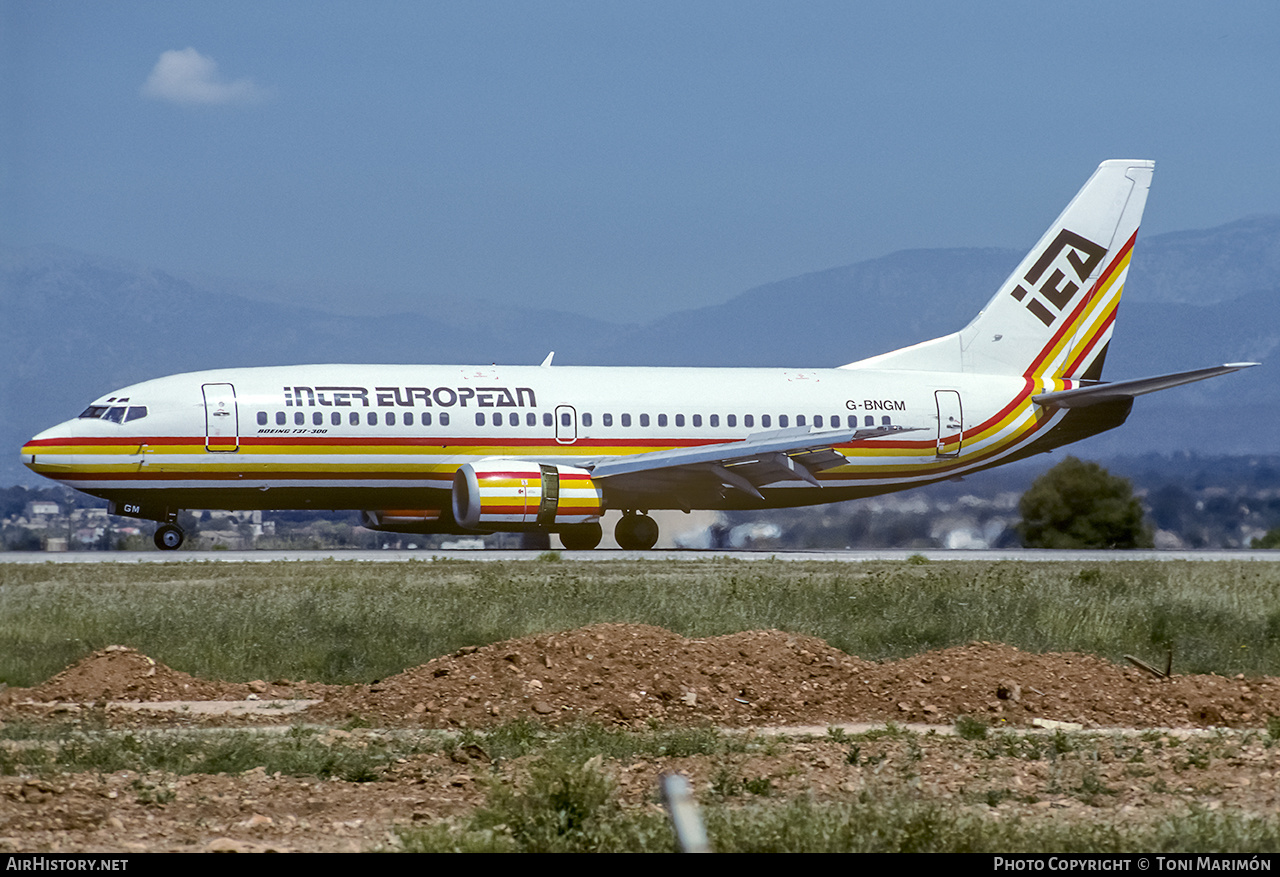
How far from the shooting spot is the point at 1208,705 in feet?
51.5

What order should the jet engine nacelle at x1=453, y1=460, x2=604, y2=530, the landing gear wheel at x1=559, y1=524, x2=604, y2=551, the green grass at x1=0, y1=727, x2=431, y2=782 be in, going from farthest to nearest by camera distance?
the landing gear wheel at x1=559, y1=524, x2=604, y2=551 → the jet engine nacelle at x1=453, y1=460, x2=604, y2=530 → the green grass at x1=0, y1=727, x2=431, y2=782

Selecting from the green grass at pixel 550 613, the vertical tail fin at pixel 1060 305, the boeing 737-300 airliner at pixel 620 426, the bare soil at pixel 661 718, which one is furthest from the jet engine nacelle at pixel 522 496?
the bare soil at pixel 661 718

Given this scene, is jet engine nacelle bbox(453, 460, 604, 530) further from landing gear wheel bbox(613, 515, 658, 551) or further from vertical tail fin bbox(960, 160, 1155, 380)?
vertical tail fin bbox(960, 160, 1155, 380)

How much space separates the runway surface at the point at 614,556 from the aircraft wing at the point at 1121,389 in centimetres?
399

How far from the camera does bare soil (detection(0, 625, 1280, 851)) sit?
35.6ft

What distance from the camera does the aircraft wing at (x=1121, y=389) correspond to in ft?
133

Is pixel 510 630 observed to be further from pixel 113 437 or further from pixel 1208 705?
pixel 113 437

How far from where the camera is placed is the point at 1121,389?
1697 inches

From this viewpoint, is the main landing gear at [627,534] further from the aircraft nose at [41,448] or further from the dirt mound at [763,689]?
the dirt mound at [763,689]

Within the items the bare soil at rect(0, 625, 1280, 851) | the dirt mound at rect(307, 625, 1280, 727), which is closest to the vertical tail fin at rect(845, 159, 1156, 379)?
the bare soil at rect(0, 625, 1280, 851)

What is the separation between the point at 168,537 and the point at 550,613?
1932 cm

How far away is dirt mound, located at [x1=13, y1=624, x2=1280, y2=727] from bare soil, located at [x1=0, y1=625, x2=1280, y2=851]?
0.03 meters

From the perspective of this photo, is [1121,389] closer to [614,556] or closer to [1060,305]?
[1060,305]

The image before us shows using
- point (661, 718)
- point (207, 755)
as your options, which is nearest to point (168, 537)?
point (661, 718)
